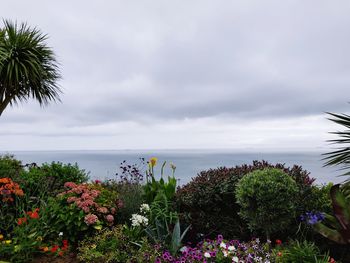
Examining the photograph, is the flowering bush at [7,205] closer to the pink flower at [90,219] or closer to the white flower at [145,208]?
the pink flower at [90,219]

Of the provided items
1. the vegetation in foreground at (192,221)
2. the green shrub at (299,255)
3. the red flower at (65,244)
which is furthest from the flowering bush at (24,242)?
the green shrub at (299,255)

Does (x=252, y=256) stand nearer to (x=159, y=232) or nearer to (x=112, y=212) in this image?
(x=159, y=232)

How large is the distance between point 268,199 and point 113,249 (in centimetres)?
240

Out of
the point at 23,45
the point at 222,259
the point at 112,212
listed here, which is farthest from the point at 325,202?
the point at 23,45

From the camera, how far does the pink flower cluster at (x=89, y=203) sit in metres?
5.59

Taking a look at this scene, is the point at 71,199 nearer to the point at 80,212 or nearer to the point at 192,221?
the point at 80,212

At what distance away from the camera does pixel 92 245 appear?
526cm

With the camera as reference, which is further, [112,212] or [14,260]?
[112,212]

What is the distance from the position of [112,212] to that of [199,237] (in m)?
1.56

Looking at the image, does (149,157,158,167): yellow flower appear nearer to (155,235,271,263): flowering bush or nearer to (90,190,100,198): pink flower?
(90,190,100,198): pink flower

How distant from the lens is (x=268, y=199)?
5090 mm

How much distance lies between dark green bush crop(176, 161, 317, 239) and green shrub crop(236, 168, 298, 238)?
0.44 meters

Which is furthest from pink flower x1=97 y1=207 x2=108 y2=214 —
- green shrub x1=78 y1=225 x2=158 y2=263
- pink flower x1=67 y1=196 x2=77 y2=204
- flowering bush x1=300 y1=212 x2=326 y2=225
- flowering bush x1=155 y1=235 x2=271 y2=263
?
flowering bush x1=300 y1=212 x2=326 y2=225

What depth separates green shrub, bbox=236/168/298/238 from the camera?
507cm
